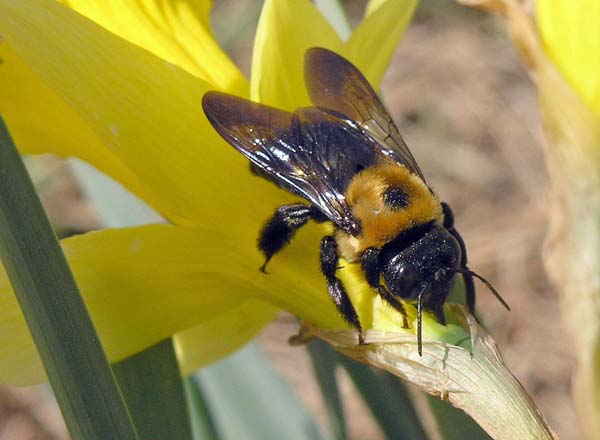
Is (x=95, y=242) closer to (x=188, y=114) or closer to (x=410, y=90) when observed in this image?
(x=188, y=114)

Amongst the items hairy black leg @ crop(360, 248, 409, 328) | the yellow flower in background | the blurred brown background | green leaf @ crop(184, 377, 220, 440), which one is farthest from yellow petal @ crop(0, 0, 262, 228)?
the blurred brown background

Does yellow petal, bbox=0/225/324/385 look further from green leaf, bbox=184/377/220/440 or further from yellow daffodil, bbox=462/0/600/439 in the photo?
green leaf, bbox=184/377/220/440

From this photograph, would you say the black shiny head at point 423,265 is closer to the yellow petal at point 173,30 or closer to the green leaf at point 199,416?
the yellow petal at point 173,30

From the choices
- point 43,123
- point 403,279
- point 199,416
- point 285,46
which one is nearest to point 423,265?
point 403,279

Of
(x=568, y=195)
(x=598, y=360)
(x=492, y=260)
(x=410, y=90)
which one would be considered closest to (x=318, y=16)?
(x=568, y=195)

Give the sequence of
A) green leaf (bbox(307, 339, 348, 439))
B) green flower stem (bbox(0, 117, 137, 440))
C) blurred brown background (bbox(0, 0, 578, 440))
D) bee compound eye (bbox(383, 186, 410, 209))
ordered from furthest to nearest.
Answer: blurred brown background (bbox(0, 0, 578, 440)) < green leaf (bbox(307, 339, 348, 439)) < bee compound eye (bbox(383, 186, 410, 209)) < green flower stem (bbox(0, 117, 137, 440))

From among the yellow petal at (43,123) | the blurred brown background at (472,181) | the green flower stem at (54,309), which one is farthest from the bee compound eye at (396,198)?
the blurred brown background at (472,181)
